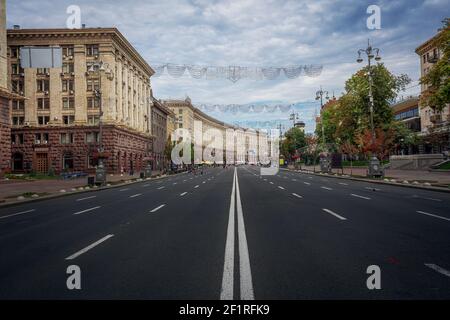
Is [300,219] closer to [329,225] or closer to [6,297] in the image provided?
[329,225]

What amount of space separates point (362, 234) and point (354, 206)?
577 centimetres

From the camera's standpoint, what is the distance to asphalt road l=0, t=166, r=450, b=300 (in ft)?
16.2

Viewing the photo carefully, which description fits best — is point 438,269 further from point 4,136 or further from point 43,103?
point 43,103

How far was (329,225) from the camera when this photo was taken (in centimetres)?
980

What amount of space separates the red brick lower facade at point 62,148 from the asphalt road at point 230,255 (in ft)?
152

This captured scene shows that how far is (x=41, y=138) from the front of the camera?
2277 inches

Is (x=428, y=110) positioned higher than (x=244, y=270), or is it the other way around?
(x=428, y=110)

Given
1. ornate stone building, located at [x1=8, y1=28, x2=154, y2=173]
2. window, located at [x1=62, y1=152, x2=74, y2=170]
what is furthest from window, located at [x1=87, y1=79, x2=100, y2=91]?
window, located at [x1=62, y1=152, x2=74, y2=170]

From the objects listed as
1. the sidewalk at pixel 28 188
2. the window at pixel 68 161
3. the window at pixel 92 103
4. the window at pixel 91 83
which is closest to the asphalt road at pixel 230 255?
the sidewalk at pixel 28 188

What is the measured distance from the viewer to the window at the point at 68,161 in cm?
5794

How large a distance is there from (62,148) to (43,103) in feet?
25.4

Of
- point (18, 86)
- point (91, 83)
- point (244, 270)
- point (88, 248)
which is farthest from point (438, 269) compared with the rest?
point (18, 86)

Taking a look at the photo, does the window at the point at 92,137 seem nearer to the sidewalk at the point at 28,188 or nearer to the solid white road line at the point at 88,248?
the sidewalk at the point at 28,188
